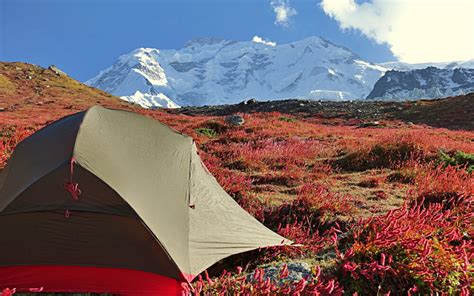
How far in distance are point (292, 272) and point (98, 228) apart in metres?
2.45

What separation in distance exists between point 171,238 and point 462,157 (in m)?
9.00

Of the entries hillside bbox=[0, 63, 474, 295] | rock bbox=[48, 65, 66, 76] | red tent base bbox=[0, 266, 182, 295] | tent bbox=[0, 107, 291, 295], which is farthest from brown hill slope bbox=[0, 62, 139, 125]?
red tent base bbox=[0, 266, 182, 295]

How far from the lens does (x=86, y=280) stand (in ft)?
14.1

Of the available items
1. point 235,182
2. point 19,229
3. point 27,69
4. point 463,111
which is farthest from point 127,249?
point 27,69

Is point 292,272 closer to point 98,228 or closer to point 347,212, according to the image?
point 98,228

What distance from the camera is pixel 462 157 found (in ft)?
32.3

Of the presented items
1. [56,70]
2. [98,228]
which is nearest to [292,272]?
[98,228]

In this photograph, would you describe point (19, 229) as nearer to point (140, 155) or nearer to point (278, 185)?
point (140, 155)

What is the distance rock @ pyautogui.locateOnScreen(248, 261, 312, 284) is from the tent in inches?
21.4

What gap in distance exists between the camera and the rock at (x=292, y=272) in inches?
161

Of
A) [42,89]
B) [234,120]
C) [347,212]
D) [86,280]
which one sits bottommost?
[86,280]

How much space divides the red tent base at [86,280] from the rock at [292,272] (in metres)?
1.12

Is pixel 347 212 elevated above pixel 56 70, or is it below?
below

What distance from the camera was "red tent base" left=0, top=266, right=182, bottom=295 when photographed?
13.7 ft
